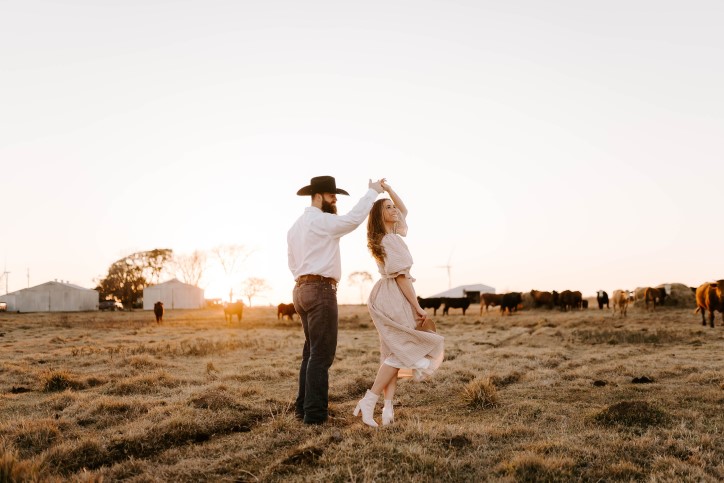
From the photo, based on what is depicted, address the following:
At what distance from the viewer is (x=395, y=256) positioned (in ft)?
16.3

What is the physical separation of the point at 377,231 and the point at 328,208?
21.1 inches

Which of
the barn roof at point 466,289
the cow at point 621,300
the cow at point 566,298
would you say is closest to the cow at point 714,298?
the cow at point 621,300

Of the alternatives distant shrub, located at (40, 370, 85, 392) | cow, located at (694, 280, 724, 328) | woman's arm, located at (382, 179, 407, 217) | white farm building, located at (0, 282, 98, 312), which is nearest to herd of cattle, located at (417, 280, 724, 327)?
cow, located at (694, 280, 724, 328)

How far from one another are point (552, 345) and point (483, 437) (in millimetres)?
10753

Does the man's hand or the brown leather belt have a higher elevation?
the man's hand

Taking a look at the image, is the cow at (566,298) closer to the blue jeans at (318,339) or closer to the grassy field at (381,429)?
the grassy field at (381,429)

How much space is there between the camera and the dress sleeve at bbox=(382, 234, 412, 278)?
4.96 metres

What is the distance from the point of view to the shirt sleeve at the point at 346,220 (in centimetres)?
476

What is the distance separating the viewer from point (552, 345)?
14320 millimetres

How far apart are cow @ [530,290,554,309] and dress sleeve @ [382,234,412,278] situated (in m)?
41.0

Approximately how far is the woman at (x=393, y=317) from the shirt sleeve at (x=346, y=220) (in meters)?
0.30

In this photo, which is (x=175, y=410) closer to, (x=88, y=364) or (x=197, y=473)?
(x=197, y=473)

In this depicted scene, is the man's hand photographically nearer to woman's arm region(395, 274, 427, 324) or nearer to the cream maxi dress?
the cream maxi dress

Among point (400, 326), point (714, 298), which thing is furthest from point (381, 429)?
point (714, 298)
